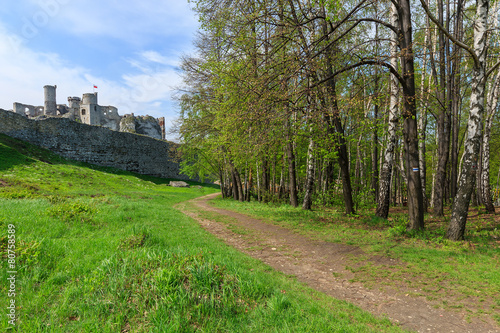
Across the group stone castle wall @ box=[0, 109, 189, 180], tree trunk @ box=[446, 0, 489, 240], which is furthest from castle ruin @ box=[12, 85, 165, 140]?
tree trunk @ box=[446, 0, 489, 240]

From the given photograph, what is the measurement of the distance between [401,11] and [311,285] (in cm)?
804

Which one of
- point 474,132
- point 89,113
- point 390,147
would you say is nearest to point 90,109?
point 89,113

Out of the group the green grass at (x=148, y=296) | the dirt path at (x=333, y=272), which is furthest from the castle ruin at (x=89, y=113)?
the green grass at (x=148, y=296)

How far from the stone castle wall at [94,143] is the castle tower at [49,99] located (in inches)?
960

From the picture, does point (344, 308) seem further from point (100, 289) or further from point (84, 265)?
point (84, 265)

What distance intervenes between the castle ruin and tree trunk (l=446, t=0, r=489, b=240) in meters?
48.1

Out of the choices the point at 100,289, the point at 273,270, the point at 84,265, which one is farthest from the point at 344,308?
the point at 84,265

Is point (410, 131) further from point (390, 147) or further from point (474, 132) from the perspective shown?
point (390, 147)

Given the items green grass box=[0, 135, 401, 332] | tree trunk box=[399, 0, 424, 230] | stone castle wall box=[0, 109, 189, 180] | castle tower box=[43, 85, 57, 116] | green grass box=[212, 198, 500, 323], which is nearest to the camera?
green grass box=[0, 135, 401, 332]

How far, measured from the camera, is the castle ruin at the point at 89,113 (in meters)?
45.3

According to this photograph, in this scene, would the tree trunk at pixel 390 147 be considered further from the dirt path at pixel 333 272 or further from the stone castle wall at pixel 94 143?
the stone castle wall at pixel 94 143

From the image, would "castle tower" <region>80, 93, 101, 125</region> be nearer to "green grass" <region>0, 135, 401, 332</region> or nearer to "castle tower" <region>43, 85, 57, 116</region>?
"castle tower" <region>43, 85, 57, 116</region>

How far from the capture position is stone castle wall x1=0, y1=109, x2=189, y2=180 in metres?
23.7

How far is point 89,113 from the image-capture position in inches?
1793
